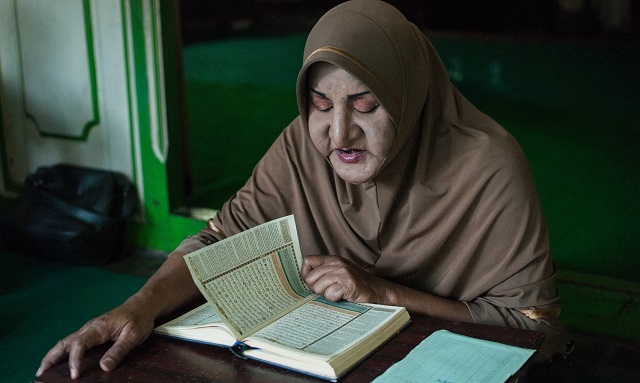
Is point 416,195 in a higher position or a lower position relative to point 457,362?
higher

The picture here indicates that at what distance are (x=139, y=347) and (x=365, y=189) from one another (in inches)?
27.2

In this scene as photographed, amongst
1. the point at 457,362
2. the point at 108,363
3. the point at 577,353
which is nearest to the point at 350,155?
the point at 457,362

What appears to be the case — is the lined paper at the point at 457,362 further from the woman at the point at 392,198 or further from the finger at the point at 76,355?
the finger at the point at 76,355

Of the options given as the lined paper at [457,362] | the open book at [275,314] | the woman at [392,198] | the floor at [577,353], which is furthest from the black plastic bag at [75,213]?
the lined paper at [457,362]

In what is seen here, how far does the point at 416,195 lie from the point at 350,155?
217 mm

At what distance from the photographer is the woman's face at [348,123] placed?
5.50 ft

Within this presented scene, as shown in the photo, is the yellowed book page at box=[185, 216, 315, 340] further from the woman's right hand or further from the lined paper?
the lined paper

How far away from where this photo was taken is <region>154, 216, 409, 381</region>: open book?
1.39 metres

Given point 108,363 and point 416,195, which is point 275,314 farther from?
point 416,195

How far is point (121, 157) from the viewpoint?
13.4 ft

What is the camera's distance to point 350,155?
5.75 ft

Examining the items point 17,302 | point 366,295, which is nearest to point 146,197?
point 17,302

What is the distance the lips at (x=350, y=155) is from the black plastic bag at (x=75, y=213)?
2471 mm

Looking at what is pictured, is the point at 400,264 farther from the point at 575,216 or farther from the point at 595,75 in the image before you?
the point at 595,75
